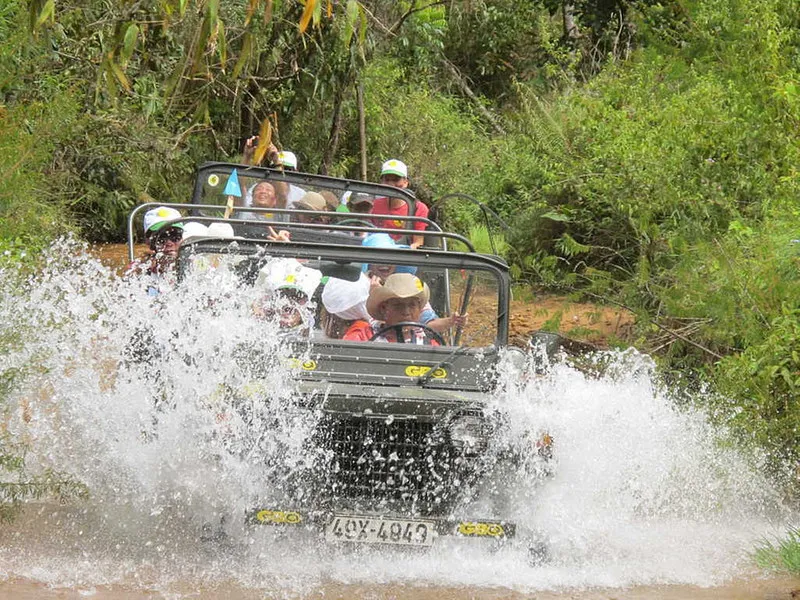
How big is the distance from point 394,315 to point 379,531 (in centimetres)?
158

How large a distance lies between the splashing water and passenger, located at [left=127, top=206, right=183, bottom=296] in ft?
1.83

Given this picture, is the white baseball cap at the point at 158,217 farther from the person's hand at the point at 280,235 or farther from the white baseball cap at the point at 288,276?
the white baseball cap at the point at 288,276

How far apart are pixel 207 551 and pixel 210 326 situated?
46.1 inches

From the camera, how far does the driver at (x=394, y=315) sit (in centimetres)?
705

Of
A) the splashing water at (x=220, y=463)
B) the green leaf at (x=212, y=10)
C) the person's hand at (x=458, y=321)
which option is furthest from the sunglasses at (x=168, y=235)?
the green leaf at (x=212, y=10)

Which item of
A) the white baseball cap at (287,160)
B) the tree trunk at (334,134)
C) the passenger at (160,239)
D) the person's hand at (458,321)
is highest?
the tree trunk at (334,134)

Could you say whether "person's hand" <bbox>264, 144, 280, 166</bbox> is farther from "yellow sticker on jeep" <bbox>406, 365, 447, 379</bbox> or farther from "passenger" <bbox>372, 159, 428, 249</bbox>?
"yellow sticker on jeep" <bbox>406, 365, 447, 379</bbox>

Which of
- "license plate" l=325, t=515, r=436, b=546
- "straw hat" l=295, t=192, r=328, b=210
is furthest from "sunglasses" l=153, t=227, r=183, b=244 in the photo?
"license plate" l=325, t=515, r=436, b=546

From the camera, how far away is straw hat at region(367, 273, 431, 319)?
7047 millimetres

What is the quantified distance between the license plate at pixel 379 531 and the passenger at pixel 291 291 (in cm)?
142

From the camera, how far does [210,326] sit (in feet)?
21.3

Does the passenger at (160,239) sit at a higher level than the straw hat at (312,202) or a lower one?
lower

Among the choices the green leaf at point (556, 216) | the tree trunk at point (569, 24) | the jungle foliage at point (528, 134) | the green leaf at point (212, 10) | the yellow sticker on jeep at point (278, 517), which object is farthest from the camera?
the tree trunk at point (569, 24)

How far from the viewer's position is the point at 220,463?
5945 millimetres
